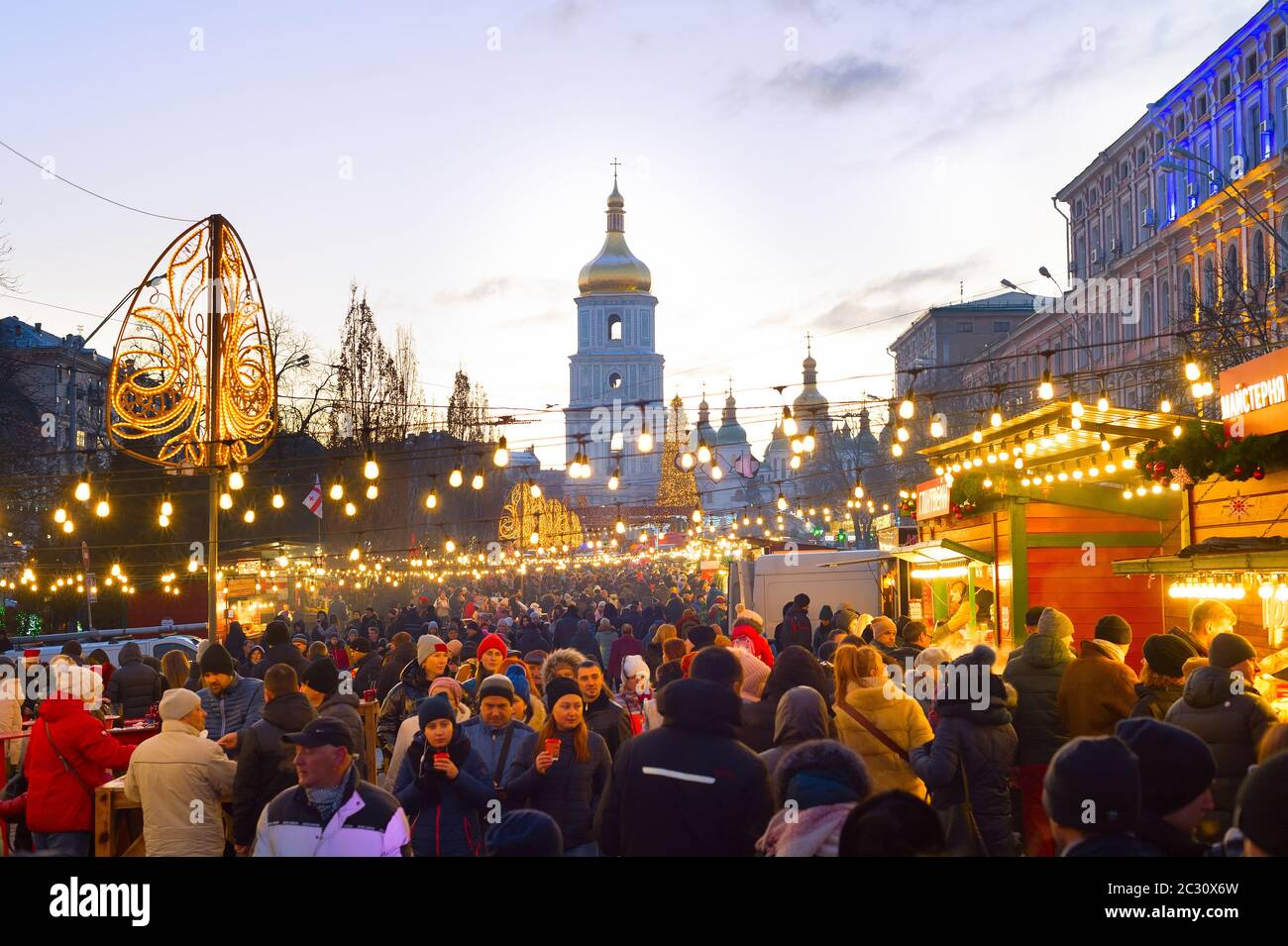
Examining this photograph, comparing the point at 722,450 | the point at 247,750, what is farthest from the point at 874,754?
the point at 722,450

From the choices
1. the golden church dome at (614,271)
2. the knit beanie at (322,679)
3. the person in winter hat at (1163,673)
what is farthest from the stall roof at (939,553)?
the golden church dome at (614,271)

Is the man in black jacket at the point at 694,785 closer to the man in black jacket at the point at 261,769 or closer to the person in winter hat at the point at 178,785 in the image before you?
the man in black jacket at the point at 261,769

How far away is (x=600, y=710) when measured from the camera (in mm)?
8930

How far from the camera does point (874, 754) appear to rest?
809 cm

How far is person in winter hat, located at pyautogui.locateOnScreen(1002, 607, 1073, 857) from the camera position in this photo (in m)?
9.18

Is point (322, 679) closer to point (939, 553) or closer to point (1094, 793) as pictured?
point (1094, 793)

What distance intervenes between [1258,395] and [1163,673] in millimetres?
5277

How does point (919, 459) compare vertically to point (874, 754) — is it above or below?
above

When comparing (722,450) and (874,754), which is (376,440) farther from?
(722,450)

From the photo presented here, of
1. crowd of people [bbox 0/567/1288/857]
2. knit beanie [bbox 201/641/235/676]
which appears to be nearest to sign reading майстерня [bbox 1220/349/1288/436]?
crowd of people [bbox 0/567/1288/857]

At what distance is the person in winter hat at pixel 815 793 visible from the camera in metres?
5.00

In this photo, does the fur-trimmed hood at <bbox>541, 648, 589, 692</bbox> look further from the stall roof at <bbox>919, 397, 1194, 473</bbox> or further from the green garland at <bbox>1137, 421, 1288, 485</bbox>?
the stall roof at <bbox>919, 397, 1194, 473</bbox>
